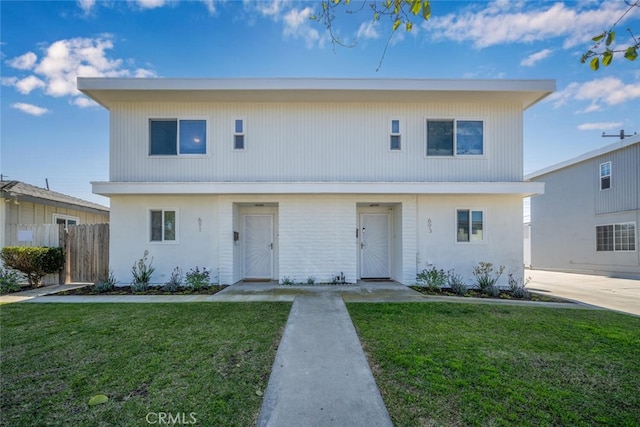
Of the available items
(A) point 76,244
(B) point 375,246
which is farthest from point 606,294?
(A) point 76,244

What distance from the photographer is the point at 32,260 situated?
8828mm

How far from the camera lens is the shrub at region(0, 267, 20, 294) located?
27.3 feet

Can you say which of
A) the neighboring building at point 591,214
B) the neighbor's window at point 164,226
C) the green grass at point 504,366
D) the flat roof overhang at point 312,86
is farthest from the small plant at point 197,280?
the neighboring building at point 591,214

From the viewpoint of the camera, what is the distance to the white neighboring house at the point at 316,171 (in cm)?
905

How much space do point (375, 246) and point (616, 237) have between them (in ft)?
40.0

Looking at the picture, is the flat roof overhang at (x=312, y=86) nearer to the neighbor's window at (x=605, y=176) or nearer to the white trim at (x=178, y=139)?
the white trim at (x=178, y=139)

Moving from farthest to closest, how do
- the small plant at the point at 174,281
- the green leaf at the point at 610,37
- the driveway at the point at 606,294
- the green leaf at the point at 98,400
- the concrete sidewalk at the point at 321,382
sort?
the small plant at the point at 174,281 → the driveway at the point at 606,294 → the green leaf at the point at 98,400 → the concrete sidewalk at the point at 321,382 → the green leaf at the point at 610,37

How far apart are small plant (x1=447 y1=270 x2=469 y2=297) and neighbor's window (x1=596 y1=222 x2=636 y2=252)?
10.1 m

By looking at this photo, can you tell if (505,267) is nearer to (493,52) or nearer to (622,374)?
(622,374)

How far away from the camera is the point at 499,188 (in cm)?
871

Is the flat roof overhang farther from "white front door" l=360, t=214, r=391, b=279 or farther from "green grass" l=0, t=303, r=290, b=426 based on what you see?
"green grass" l=0, t=303, r=290, b=426

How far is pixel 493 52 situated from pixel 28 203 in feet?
55.4

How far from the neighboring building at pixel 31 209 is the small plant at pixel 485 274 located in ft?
48.4

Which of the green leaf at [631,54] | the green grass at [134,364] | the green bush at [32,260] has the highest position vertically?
the green leaf at [631,54]
